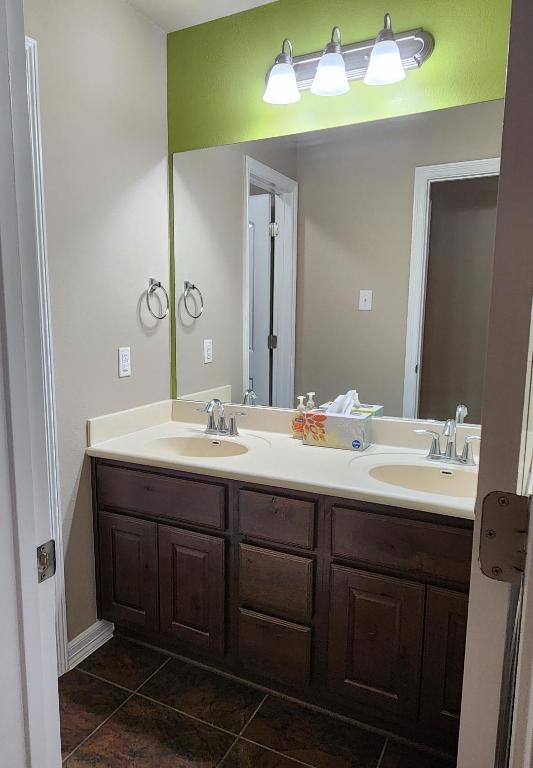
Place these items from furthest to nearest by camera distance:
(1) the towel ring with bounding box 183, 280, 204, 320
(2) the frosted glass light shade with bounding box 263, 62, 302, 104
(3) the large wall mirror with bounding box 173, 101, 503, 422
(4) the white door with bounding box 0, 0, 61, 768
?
(1) the towel ring with bounding box 183, 280, 204, 320, (2) the frosted glass light shade with bounding box 263, 62, 302, 104, (3) the large wall mirror with bounding box 173, 101, 503, 422, (4) the white door with bounding box 0, 0, 61, 768

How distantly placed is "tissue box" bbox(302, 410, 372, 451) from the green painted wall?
3.72ft

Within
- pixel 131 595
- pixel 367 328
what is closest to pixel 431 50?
pixel 367 328

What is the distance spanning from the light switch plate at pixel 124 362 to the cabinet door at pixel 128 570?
572 millimetres

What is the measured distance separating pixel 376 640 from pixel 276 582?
13.9 inches

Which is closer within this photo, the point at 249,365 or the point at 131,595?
the point at 131,595

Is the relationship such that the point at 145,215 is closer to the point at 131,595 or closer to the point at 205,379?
the point at 205,379

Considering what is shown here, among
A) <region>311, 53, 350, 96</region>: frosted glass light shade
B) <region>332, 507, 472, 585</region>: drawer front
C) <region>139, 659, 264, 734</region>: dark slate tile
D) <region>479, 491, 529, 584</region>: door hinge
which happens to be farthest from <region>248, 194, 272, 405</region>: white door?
<region>479, 491, 529, 584</region>: door hinge

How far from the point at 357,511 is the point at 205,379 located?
1108 millimetres

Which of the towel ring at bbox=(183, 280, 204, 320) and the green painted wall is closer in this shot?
the green painted wall

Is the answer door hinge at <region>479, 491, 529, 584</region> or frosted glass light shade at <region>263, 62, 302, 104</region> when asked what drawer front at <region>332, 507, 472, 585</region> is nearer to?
door hinge at <region>479, 491, 529, 584</region>

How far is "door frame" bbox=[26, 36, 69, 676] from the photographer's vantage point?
1.68m

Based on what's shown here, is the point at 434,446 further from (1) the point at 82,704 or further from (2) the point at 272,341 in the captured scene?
(1) the point at 82,704

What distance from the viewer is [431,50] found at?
5.83ft

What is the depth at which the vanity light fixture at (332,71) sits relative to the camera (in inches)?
73.0
